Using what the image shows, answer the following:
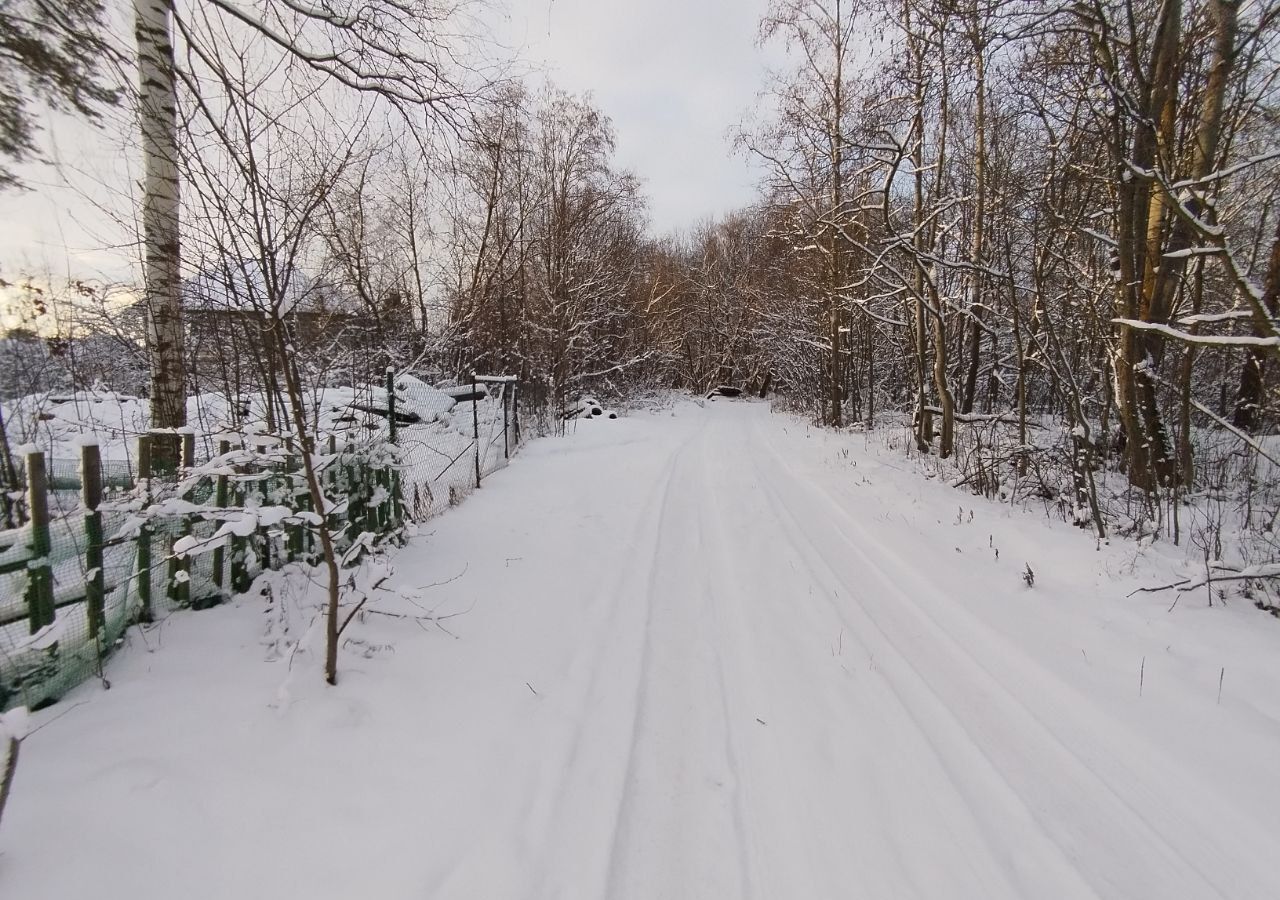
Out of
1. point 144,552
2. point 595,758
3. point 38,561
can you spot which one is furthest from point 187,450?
point 595,758

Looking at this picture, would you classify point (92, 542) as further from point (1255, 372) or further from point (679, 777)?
point (1255, 372)

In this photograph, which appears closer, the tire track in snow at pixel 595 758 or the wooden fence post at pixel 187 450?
the tire track in snow at pixel 595 758

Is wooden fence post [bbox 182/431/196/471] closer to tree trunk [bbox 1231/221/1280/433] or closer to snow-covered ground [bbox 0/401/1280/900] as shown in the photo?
snow-covered ground [bbox 0/401/1280/900]

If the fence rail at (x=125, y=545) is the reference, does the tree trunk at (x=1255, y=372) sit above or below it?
above

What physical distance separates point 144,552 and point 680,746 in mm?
2989

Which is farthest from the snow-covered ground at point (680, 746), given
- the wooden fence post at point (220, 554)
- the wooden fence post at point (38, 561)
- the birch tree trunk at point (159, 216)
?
the birch tree trunk at point (159, 216)

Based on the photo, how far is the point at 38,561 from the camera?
2531mm

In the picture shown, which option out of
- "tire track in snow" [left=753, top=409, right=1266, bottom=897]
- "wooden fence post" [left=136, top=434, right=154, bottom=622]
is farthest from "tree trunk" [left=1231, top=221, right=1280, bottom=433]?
"wooden fence post" [left=136, top=434, right=154, bottom=622]

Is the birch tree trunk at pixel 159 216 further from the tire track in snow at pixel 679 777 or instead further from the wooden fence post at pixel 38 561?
the tire track in snow at pixel 679 777

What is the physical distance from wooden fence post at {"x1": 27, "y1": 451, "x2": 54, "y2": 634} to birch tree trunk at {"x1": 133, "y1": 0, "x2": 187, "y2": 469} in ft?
4.66

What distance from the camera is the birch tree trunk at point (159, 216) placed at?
4039 mm

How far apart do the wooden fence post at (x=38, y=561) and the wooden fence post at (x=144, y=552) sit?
364 mm

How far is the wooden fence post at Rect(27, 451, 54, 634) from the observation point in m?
2.51

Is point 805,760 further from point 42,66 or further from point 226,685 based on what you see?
point 42,66
